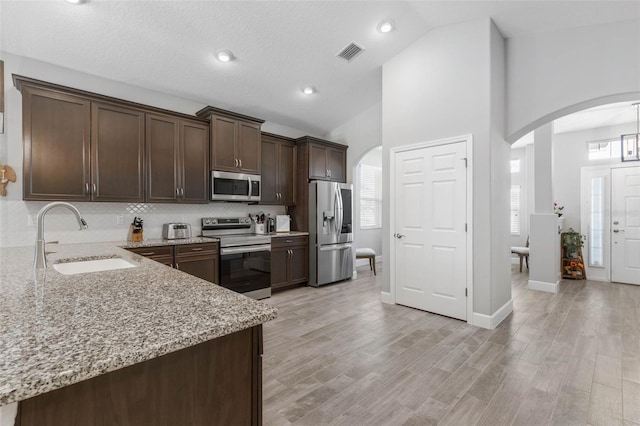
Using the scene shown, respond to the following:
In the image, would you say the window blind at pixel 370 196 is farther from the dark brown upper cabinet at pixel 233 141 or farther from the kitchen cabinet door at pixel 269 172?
the dark brown upper cabinet at pixel 233 141

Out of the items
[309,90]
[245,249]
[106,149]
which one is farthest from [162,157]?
[309,90]

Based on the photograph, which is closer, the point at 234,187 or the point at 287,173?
the point at 234,187

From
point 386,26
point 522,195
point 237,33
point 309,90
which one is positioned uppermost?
point 386,26

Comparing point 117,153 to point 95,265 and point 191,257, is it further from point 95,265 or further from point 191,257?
point 95,265

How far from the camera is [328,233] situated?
501 cm

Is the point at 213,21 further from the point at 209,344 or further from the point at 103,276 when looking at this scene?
the point at 209,344

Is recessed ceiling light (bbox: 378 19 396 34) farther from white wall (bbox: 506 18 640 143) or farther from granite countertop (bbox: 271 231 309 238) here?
granite countertop (bbox: 271 231 309 238)

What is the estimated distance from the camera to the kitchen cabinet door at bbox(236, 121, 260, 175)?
4.27 meters

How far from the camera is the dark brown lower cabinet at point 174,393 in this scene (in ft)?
2.31

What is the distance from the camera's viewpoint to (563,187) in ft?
20.1

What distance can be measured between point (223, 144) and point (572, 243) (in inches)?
243

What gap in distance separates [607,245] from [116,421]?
23.6 ft

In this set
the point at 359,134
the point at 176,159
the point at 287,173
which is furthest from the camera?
the point at 359,134

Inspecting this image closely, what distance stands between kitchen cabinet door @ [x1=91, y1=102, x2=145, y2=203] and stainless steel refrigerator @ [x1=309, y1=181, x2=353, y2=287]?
8.11 feet
